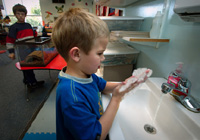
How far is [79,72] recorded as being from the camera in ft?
1.76

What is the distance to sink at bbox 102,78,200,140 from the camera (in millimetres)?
509

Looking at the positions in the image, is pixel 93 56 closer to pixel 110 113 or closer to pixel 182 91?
pixel 110 113

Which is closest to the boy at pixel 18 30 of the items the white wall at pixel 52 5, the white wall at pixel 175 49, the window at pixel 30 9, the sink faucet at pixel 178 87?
the white wall at pixel 175 49

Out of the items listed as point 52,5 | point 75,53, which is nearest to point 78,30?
point 75,53

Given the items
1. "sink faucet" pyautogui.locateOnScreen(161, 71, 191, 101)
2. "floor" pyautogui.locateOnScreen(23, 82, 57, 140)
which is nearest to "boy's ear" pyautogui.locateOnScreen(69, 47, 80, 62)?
"sink faucet" pyautogui.locateOnScreen(161, 71, 191, 101)

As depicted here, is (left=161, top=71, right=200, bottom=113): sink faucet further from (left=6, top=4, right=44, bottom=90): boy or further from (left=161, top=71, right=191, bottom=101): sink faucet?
(left=6, top=4, right=44, bottom=90): boy

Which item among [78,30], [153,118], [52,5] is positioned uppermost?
[52,5]

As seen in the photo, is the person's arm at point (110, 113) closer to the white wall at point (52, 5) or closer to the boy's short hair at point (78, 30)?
the boy's short hair at point (78, 30)

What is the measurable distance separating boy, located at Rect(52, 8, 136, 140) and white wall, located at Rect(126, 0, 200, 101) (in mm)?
465

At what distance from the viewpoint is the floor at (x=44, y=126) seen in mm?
1265

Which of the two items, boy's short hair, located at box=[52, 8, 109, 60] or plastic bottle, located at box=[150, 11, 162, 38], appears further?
plastic bottle, located at box=[150, 11, 162, 38]

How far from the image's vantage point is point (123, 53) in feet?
3.51

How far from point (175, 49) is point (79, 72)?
0.61 meters

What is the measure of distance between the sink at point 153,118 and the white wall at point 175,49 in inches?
4.9
